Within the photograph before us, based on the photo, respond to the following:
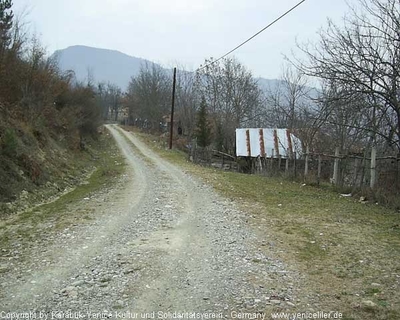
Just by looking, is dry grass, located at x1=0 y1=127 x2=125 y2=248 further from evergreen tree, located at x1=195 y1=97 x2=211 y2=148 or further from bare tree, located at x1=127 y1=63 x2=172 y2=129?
bare tree, located at x1=127 y1=63 x2=172 y2=129

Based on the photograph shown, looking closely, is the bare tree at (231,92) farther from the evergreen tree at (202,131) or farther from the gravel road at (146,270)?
the gravel road at (146,270)

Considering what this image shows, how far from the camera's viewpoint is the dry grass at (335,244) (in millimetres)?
4676

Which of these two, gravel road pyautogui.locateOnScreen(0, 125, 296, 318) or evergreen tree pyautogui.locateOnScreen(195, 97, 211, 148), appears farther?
evergreen tree pyautogui.locateOnScreen(195, 97, 211, 148)

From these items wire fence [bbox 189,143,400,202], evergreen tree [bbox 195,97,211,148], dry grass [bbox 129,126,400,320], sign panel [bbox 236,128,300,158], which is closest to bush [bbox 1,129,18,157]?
dry grass [bbox 129,126,400,320]

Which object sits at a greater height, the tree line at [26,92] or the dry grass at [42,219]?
the tree line at [26,92]

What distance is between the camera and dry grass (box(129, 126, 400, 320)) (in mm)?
4676

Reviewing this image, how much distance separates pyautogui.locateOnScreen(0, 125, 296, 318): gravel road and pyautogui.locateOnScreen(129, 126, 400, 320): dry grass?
40cm

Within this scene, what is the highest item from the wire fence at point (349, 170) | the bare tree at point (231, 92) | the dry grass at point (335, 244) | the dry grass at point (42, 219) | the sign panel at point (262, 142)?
the bare tree at point (231, 92)

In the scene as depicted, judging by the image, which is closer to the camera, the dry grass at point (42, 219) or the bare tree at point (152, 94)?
the dry grass at point (42, 219)

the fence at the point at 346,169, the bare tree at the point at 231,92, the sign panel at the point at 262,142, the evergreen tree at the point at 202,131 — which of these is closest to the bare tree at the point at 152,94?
the bare tree at the point at 231,92

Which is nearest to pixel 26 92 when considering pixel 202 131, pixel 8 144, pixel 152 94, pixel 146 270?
pixel 8 144

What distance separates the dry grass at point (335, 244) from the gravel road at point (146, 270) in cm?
40

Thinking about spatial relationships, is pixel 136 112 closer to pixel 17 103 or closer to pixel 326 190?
pixel 17 103

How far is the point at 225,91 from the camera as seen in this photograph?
49.2m
